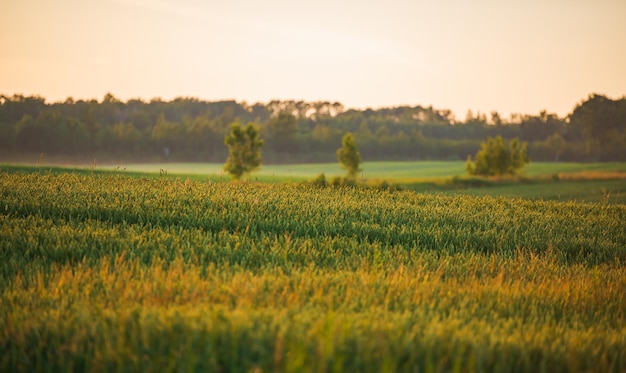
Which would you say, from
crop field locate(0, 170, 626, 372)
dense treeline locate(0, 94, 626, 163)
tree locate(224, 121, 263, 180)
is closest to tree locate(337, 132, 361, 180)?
tree locate(224, 121, 263, 180)

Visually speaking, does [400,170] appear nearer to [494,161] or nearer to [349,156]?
[494,161]

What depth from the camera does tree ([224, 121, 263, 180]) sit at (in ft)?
215

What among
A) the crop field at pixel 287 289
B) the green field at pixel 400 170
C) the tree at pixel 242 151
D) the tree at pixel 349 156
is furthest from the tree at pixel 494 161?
the crop field at pixel 287 289

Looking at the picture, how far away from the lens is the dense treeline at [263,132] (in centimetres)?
10525

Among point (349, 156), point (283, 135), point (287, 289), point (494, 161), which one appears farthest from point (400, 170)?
point (287, 289)

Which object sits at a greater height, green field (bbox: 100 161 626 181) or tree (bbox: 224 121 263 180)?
tree (bbox: 224 121 263 180)

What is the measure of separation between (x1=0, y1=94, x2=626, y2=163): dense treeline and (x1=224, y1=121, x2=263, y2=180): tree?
164 ft

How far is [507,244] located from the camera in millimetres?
12883

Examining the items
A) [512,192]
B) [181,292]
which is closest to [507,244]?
[181,292]

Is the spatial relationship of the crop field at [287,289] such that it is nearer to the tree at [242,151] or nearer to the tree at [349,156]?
the tree at [242,151]

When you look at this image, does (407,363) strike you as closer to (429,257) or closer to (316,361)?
(316,361)

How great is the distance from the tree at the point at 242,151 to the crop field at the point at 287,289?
2002 inches

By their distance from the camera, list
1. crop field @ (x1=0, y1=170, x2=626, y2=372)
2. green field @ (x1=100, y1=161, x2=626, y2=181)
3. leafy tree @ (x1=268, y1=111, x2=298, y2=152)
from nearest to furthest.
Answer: crop field @ (x1=0, y1=170, x2=626, y2=372), green field @ (x1=100, y1=161, x2=626, y2=181), leafy tree @ (x1=268, y1=111, x2=298, y2=152)

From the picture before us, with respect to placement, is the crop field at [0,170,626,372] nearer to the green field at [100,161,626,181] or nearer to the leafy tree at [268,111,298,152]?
the green field at [100,161,626,181]
